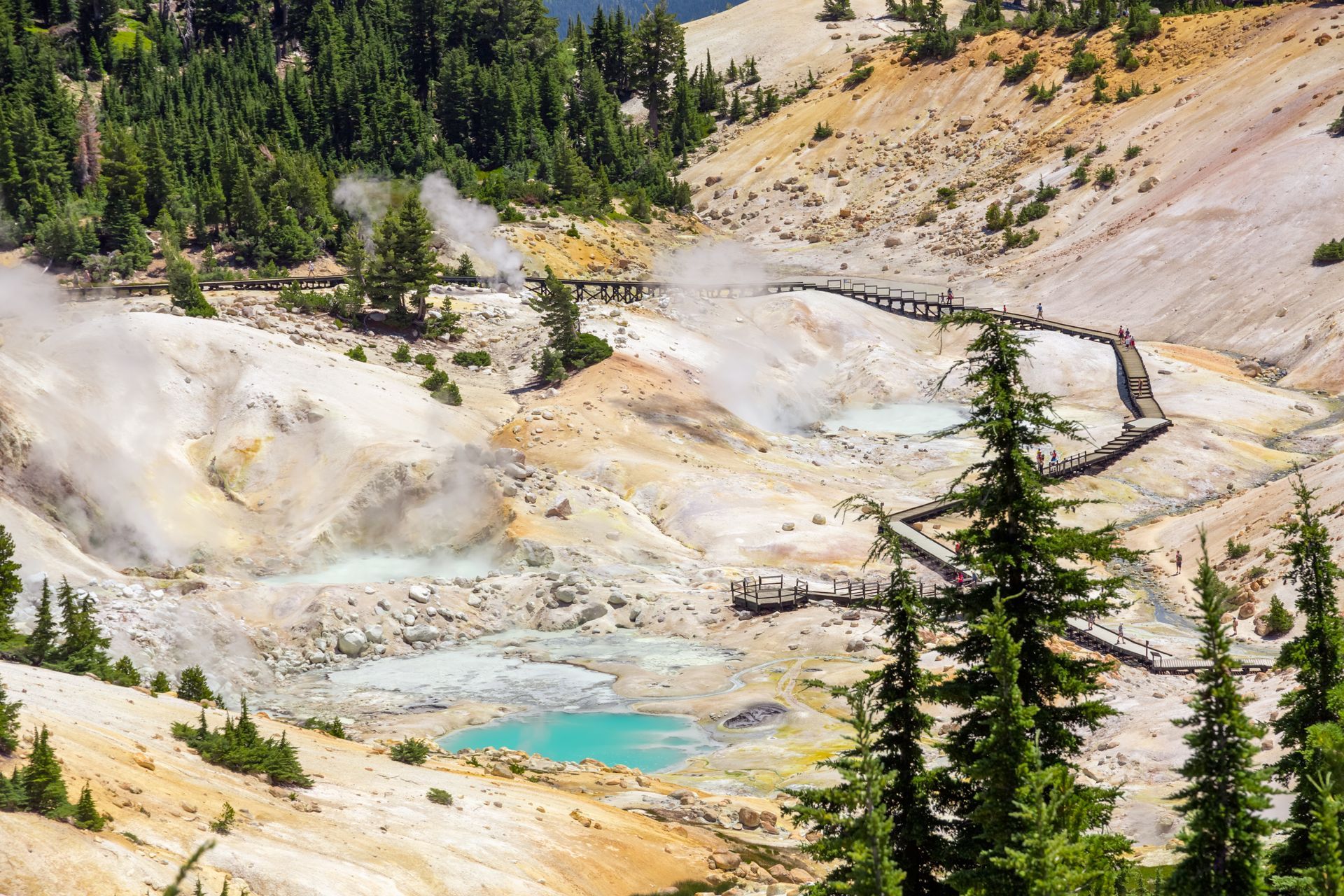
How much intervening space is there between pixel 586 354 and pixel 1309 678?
52.8m

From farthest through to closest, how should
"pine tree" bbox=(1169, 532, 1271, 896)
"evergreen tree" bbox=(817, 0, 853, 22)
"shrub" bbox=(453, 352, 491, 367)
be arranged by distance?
"evergreen tree" bbox=(817, 0, 853, 22), "shrub" bbox=(453, 352, 491, 367), "pine tree" bbox=(1169, 532, 1271, 896)

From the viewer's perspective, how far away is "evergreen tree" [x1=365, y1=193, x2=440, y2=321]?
75812 mm

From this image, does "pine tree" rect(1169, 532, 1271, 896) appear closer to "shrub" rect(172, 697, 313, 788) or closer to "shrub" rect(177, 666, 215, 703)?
"shrub" rect(172, 697, 313, 788)

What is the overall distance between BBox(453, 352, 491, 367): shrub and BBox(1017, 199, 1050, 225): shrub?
167 ft

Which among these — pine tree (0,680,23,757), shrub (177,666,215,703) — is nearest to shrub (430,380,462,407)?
shrub (177,666,215,703)

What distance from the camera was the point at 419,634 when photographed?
151 feet

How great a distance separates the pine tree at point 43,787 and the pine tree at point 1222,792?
15.1 meters

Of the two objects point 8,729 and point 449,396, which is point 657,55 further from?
point 8,729

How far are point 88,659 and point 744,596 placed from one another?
23.2 m

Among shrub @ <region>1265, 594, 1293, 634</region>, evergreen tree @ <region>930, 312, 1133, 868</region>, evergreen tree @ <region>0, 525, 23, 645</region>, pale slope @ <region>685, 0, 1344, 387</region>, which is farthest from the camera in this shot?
pale slope @ <region>685, 0, 1344, 387</region>

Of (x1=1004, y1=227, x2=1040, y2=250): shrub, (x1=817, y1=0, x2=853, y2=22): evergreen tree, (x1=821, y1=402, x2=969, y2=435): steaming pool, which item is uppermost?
(x1=817, y1=0, x2=853, y2=22): evergreen tree

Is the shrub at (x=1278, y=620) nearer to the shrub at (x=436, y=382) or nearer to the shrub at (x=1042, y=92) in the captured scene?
the shrub at (x=436, y=382)

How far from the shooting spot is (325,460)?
2227 inches

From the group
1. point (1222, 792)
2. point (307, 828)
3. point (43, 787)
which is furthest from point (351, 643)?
point (1222, 792)
